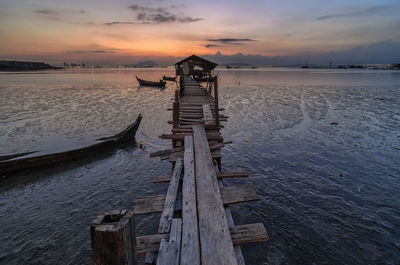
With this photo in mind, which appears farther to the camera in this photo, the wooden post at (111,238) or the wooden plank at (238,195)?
the wooden plank at (238,195)

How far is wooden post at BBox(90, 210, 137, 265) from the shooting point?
1.88 metres

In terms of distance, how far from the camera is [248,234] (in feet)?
11.0

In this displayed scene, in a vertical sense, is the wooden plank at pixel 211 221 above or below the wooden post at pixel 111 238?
below

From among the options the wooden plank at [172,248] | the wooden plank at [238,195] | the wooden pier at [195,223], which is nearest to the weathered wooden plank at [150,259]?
the wooden pier at [195,223]

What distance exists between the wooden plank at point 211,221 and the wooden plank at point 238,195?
19 cm

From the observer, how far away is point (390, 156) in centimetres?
1111

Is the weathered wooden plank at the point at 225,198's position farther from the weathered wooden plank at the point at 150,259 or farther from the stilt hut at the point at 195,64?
the stilt hut at the point at 195,64

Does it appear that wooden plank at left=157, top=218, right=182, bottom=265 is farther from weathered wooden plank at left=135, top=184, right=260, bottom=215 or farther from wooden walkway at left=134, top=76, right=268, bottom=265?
weathered wooden plank at left=135, top=184, right=260, bottom=215

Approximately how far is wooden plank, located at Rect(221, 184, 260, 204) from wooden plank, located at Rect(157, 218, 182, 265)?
4.04 feet

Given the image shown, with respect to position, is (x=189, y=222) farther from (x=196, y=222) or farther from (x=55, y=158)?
(x=55, y=158)

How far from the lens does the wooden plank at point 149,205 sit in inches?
159

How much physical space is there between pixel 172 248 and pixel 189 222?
1.90ft

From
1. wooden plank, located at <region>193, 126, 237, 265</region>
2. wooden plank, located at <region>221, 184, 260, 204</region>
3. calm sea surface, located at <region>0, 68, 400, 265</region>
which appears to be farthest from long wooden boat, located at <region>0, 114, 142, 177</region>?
wooden plank, located at <region>221, 184, 260, 204</region>

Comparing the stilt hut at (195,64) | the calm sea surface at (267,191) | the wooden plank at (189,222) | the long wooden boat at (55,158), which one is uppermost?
the stilt hut at (195,64)
